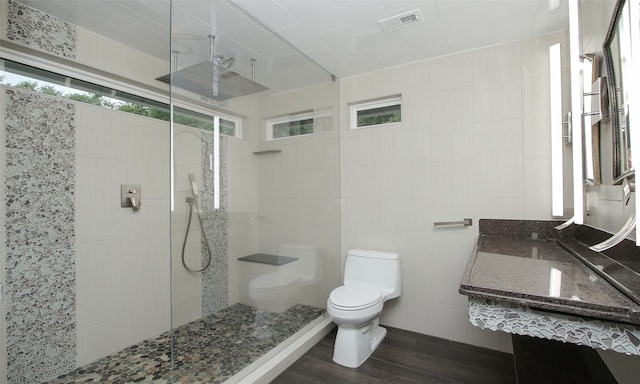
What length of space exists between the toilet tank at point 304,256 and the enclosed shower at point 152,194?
15mm

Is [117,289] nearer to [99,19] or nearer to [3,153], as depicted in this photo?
[3,153]

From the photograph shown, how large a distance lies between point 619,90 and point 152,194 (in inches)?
119

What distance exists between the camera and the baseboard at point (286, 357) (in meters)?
1.88

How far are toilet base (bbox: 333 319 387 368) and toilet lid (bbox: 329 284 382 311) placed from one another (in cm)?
19

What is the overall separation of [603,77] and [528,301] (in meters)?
1.24

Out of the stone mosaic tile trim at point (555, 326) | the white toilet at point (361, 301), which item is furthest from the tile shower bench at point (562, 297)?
the white toilet at point (361, 301)

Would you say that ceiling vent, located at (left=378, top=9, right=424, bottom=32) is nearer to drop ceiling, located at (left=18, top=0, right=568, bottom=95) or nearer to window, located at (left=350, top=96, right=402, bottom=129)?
drop ceiling, located at (left=18, top=0, right=568, bottom=95)

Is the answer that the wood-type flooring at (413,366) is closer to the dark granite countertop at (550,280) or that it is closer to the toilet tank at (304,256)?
the toilet tank at (304,256)

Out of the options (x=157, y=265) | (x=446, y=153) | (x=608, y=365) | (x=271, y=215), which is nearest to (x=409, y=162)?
(x=446, y=153)

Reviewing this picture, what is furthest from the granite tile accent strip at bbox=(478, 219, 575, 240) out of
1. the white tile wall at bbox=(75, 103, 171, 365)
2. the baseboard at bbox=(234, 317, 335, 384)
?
the white tile wall at bbox=(75, 103, 171, 365)

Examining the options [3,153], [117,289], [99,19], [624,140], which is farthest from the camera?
[117,289]

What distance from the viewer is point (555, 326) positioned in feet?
3.18

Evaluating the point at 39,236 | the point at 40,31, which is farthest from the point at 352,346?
the point at 40,31

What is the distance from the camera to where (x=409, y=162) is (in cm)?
262
